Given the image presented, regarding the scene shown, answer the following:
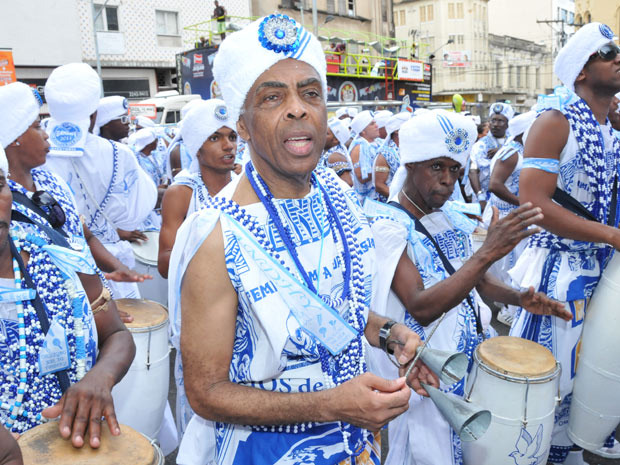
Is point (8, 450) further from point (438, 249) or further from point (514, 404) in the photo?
point (514, 404)

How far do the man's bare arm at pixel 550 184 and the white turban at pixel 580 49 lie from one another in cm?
30

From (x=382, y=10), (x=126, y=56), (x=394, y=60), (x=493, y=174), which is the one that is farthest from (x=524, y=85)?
(x=493, y=174)

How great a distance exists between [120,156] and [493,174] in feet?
13.0

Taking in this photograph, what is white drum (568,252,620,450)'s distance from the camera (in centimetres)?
271

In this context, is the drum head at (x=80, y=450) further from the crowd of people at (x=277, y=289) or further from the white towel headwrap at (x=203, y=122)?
the white towel headwrap at (x=203, y=122)

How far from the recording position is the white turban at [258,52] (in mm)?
1523

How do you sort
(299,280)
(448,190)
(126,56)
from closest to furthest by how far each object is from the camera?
(299,280) < (448,190) < (126,56)

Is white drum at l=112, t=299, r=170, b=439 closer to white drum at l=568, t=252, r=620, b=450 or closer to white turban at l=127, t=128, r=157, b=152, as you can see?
white drum at l=568, t=252, r=620, b=450

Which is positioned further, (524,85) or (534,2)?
(534,2)

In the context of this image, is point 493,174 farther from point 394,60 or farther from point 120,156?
point 394,60

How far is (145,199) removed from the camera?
4355mm

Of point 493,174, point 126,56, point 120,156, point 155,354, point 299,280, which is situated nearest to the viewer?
point 299,280

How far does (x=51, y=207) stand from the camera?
1.91 metres

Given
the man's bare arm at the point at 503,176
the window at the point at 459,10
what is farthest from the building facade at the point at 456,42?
the man's bare arm at the point at 503,176
